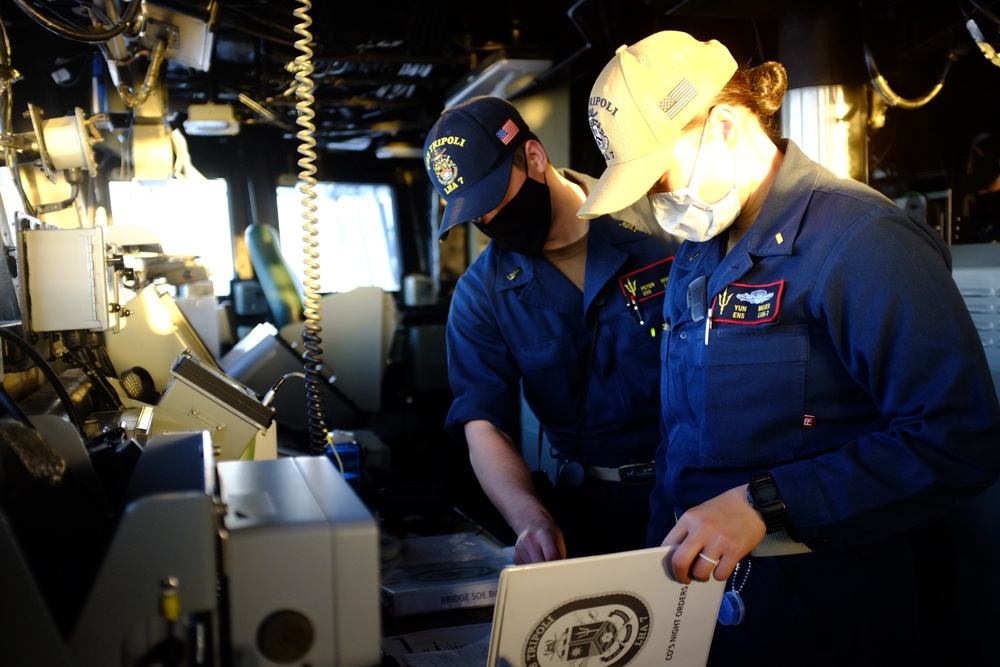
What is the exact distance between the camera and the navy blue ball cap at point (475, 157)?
1873mm

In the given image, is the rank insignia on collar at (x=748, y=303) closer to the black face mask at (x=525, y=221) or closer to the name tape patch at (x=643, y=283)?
the name tape patch at (x=643, y=283)

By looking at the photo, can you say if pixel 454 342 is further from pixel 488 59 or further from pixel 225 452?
pixel 488 59

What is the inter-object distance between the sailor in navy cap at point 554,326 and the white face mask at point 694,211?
496 mm

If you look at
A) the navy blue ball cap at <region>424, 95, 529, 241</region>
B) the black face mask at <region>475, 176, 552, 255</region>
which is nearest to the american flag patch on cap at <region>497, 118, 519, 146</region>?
the navy blue ball cap at <region>424, 95, 529, 241</region>

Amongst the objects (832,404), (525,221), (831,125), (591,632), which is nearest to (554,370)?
(525,221)

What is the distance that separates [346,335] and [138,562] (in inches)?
167

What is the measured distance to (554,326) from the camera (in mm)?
2027

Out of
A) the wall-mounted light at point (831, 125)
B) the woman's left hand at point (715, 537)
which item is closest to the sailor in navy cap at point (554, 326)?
the woman's left hand at point (715, 537)

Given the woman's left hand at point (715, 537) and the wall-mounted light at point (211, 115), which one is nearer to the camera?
the woman's left hand at point (715, 537)

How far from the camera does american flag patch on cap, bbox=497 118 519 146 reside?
6.24ft

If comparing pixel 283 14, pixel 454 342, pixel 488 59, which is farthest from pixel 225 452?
pixel 488 59

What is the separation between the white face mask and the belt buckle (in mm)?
711

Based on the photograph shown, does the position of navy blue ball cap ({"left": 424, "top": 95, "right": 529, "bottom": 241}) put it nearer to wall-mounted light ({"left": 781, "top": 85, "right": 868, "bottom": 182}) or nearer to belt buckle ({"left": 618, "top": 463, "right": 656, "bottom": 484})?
belt buckle ({"left": 618, "top": 463, "right": 656, "bottom": 484})

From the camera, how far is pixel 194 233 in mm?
3621
